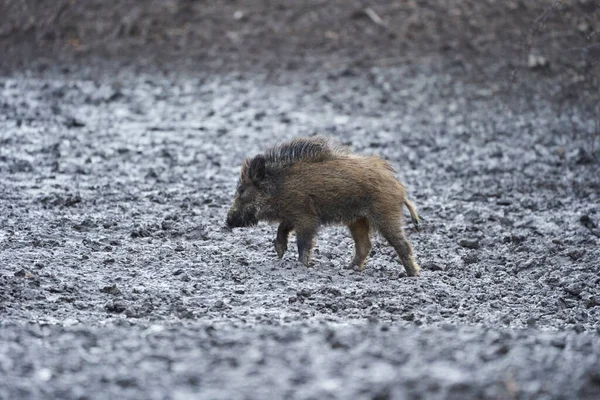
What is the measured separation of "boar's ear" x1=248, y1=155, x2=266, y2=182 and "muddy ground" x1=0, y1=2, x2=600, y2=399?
666 mm

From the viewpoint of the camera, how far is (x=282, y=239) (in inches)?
339

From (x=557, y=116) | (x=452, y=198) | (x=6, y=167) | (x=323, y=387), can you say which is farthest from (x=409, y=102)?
(x=323, y=387)

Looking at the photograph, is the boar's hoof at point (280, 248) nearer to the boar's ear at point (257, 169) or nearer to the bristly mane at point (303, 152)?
the boar's ear at point (257, 169)

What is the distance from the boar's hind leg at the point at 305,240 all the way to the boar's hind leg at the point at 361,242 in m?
0.36

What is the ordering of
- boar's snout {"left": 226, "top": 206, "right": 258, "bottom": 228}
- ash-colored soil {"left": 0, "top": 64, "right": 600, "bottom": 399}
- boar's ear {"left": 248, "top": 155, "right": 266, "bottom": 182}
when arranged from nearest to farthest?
ash-colored soil {"left": 0, "top": 64, "right": 600, "bottom": 399}
boar's ear {"left": 248, "top": 155, "right": 266, "bottom": 182}
boar's snout {"left": 226, "top": 206, "right": 258, "bottom": 228}

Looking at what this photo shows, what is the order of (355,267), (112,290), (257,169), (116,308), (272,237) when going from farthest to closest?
(272,237) → (257,169) → (355,267) → (112,290) → (116,308)

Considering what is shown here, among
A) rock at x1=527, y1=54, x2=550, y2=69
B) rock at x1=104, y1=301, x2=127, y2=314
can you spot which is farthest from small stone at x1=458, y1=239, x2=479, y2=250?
rock at x1=527, y1=54, x2=550, y2=69

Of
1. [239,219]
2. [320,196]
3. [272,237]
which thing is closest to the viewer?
[320,196]

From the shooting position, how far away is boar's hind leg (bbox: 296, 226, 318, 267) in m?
8.37

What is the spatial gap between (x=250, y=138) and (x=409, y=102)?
2.94m

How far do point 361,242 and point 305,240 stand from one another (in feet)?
1.58

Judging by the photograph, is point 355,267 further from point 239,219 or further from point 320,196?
point 239,219

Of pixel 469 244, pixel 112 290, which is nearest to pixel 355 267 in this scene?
pixel 469 244

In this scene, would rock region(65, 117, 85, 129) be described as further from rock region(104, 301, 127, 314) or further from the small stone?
rock region(104, 301, 127, 314)
